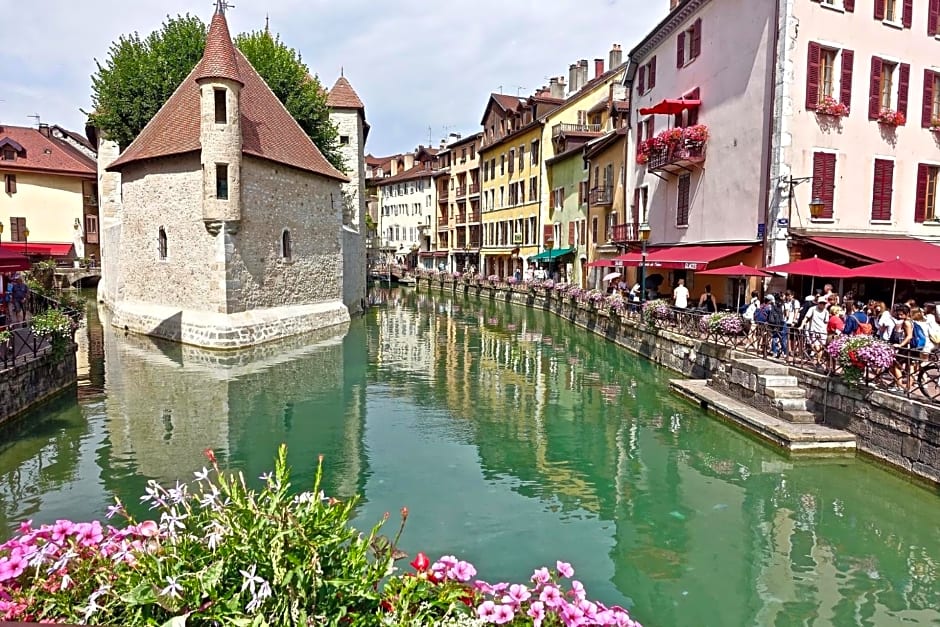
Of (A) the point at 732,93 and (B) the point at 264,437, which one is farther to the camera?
(A) the point at 732,93

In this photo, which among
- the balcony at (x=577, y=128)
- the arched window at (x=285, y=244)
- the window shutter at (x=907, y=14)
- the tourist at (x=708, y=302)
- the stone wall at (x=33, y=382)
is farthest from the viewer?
the balcony at (x=577, y=128)

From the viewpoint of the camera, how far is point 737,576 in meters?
7.15

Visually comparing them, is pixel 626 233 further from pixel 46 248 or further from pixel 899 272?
pixel 46 248

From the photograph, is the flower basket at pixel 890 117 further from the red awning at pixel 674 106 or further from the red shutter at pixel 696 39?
the red shutter at pixel 696 39

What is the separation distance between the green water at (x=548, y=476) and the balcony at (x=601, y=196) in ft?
50.6

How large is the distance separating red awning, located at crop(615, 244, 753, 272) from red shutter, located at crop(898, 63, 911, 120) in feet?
19.8

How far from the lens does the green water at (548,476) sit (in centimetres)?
706

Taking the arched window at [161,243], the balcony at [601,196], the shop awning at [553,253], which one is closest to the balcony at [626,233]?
the balcony at [601,196]

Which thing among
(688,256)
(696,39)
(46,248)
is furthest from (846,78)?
(46,248)

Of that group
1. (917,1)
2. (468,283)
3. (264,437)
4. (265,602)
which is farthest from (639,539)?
(468,283)

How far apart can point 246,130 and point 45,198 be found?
32.8 m

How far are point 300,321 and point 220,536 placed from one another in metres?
23.1

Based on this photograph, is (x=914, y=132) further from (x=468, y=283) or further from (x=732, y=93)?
(x=468, y=283)

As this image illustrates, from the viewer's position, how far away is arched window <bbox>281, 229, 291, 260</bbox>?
984 inches
